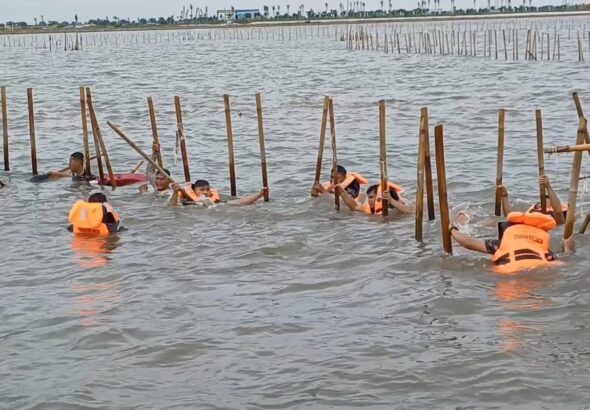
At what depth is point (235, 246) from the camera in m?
13.7

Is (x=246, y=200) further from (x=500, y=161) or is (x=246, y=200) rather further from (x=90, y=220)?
(x=500, y=161)

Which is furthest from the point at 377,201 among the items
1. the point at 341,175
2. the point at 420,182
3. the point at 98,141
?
the point at 98,141

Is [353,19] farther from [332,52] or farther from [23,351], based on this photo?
[23,351]

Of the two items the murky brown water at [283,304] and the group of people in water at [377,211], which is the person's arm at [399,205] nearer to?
the group of people in water at [377,211]

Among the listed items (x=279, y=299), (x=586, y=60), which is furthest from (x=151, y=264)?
(x=586, y=60)

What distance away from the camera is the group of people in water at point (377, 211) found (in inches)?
434

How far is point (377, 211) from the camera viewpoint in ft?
49.8

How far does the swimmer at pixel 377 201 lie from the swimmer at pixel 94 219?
388cm

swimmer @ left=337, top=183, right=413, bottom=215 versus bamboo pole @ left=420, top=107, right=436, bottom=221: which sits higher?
bamboo pole @ left=420, top=107, right=436, bottom=221

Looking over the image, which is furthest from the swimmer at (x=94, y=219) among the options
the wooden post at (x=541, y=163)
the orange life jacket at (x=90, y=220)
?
the wooden post at (x=541, y=163)

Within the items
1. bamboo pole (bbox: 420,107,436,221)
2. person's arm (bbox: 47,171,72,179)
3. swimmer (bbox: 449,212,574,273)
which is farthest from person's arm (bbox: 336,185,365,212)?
person's arm (bbox: 47,171,72,179)

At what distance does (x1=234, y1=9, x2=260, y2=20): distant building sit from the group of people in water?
6428 inches

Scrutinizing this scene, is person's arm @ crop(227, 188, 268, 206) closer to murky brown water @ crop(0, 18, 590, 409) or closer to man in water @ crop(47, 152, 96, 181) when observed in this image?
murky brown water @ crop(0, 18, 590, 409)

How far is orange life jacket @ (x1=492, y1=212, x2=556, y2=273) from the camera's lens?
1091 centimetres
